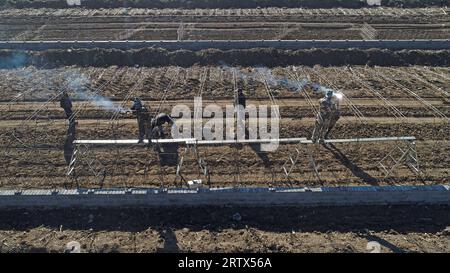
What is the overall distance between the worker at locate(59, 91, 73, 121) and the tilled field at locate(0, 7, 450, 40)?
9.74 meters

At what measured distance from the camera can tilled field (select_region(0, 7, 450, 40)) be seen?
23.5 meters

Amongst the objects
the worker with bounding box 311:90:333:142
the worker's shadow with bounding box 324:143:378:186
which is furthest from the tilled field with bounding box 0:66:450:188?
the worker with bounding box 311:90:333:142

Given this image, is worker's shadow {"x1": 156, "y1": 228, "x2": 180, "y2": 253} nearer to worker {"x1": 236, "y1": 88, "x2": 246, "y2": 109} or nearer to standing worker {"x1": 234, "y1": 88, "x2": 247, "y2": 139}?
standing worker {"x1": 234, "y1": 88, "x2": 247, "y2": 139}

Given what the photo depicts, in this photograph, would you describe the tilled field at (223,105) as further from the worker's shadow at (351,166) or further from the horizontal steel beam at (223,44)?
the horizontal steel beam at (223,44)

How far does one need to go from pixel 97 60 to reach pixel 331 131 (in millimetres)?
11705

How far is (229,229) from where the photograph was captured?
10562mm

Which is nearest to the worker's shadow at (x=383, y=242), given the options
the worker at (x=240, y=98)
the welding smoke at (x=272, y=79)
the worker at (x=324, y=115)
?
the worker at (x=324, y=115)

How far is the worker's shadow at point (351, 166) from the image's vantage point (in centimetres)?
1211

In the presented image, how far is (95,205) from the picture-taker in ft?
36.7

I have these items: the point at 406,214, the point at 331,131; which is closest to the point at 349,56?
the point at 331,131

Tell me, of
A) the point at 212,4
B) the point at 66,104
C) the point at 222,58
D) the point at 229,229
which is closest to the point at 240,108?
the point at 229,229

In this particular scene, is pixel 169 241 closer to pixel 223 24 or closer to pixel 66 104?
pixel 66 104

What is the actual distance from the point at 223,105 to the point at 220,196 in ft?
17.9

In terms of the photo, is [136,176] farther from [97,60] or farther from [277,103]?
[97,60]
